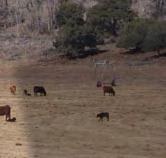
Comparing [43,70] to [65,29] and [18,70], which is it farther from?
[65,29]

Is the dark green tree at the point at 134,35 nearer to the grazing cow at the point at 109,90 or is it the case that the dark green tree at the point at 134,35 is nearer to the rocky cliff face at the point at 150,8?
the rocky cliff face at the point at 150,8

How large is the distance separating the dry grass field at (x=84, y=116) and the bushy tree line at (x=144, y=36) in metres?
3.44

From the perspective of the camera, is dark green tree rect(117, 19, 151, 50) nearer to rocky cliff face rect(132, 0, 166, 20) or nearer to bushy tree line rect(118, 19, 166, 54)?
bushy tree line rect(118, 19, 166, 54)

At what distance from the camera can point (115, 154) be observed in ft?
65.5

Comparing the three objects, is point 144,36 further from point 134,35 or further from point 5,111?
point 5,111

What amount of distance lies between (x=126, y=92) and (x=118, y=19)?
24.2 meters

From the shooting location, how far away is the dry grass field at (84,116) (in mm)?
20781

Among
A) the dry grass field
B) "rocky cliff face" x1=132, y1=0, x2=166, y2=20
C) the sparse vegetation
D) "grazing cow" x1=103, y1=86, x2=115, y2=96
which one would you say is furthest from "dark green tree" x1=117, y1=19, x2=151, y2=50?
"grazing cow" x1=103, y1=86, x2=115, y2=96

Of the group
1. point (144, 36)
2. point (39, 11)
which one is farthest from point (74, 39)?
point (39, 11)

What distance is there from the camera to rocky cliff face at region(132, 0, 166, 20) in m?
66.3

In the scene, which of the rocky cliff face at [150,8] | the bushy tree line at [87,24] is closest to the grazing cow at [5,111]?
the bushy tree line at [87,24]

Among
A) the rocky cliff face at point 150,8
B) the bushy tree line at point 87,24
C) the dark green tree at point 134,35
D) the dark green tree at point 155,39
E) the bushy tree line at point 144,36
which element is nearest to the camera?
the dark green tree at point 155,39

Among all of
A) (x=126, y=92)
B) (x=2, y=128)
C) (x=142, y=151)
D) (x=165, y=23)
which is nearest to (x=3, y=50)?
(x=165, y=23)

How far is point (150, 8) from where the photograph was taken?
67.9 metres
